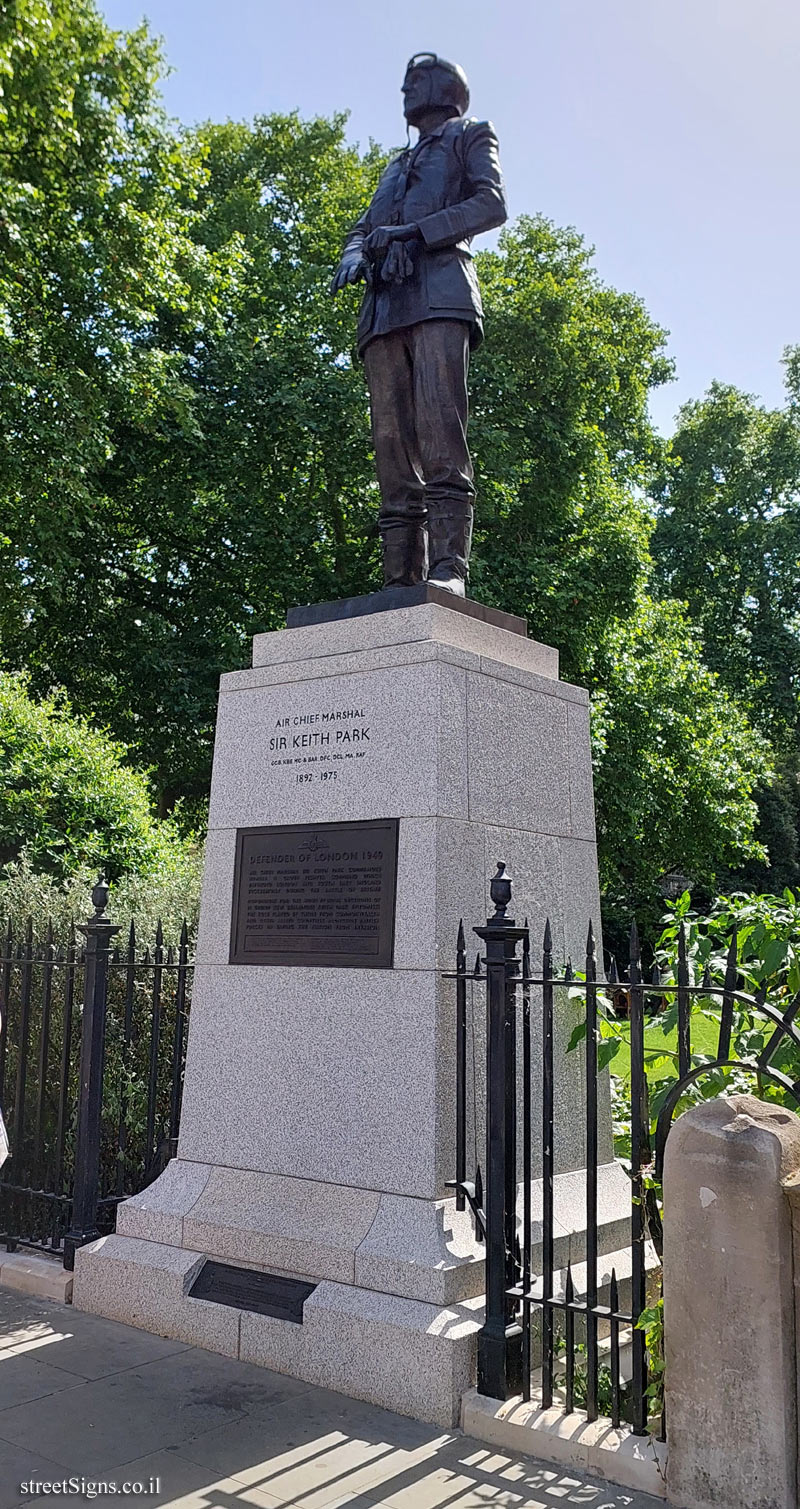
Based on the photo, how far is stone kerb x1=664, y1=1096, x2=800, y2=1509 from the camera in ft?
11.3

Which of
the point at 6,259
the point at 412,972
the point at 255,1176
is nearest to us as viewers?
the point at 412,972

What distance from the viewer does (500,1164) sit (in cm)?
441

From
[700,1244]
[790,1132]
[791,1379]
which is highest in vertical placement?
[790,1132]

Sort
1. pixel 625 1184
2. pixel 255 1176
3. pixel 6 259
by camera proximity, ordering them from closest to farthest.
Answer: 1. pixel 255 1176
2. pixel 625 1184
3. pixel 6 259

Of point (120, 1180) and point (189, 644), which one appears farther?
point (189, 644)

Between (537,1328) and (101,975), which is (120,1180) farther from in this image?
(537,1328)

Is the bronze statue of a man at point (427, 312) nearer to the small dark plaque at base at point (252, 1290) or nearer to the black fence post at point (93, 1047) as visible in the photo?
the black fence post at point (93, 1047)

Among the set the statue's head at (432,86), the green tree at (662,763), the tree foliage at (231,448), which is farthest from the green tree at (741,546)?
the statue's head at (432,86)

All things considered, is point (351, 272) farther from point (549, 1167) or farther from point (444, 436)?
point (549, 1167)

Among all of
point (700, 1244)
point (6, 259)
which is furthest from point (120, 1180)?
point (6, 259)

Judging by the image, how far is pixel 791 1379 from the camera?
343 cm

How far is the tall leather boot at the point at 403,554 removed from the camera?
624cm

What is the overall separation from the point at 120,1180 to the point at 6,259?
12.4 metres

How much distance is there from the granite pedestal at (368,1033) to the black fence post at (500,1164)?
14cm
